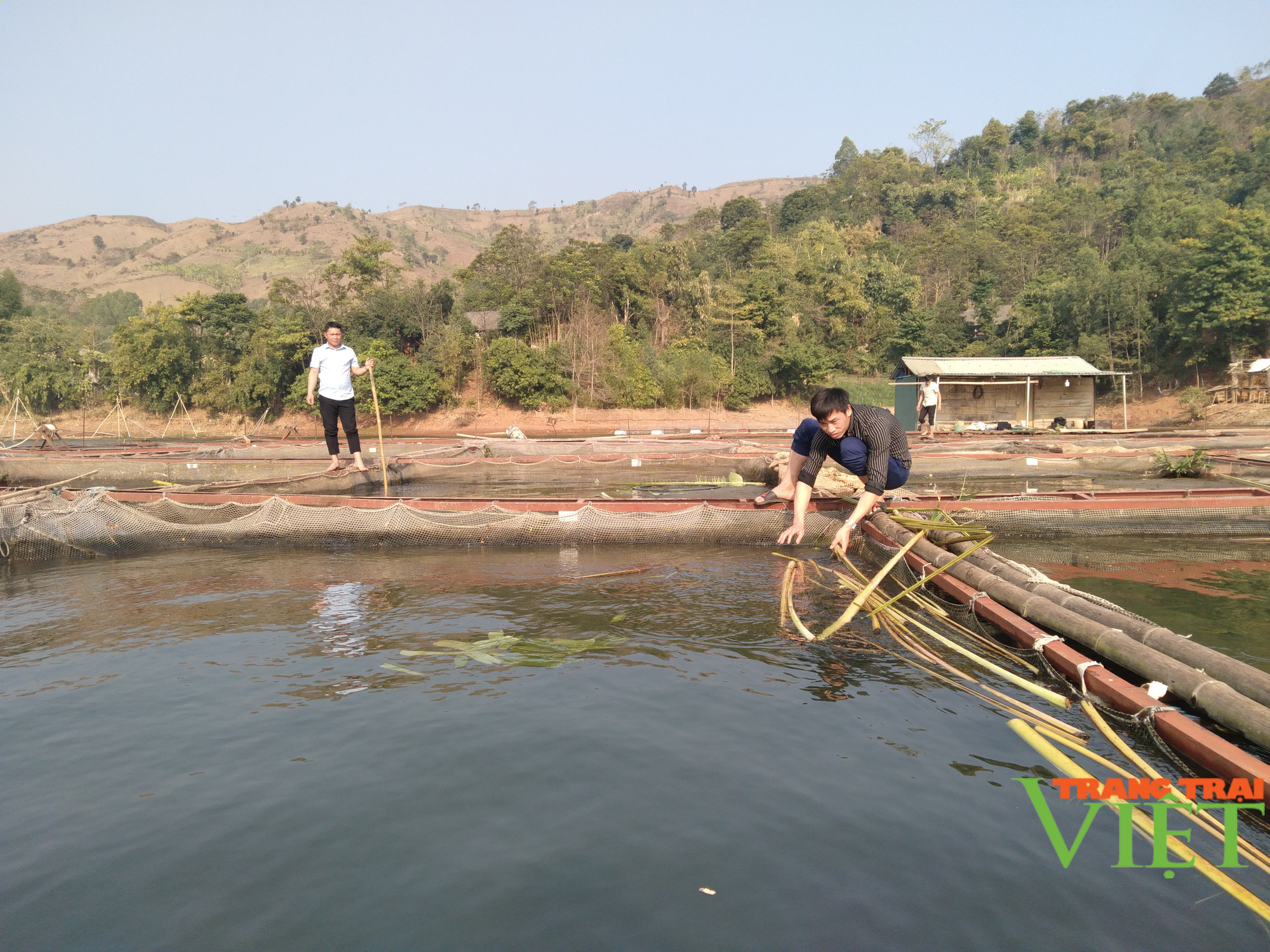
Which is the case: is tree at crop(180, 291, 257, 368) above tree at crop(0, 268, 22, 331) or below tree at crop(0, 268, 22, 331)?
below

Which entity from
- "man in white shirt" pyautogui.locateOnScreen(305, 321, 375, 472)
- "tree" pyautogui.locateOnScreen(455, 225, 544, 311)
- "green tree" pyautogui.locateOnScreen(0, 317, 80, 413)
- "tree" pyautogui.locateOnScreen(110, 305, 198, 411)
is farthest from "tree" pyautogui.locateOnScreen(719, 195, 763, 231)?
"man in white shirt" pyautogui.locateOnScreen(305, 321, 375, 472)

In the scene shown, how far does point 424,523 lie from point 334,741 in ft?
15.8

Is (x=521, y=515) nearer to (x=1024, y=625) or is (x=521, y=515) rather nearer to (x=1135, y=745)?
(x=1024, y=625)

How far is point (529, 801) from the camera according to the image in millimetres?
3482

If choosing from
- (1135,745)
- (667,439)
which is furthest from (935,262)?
(1135,745)

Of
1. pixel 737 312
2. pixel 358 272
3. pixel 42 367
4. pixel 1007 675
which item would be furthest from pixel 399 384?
pixel 1007 675

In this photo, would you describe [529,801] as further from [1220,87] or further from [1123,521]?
[1220,87]

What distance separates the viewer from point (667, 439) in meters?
17.7

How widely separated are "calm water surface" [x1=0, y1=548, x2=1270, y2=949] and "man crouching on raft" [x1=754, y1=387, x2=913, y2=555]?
103 cm

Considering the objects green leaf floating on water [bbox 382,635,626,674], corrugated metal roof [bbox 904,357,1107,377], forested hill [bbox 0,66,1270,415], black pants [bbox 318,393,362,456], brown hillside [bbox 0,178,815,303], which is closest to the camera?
green leaf floating on water [bbox 382,635,626,674]

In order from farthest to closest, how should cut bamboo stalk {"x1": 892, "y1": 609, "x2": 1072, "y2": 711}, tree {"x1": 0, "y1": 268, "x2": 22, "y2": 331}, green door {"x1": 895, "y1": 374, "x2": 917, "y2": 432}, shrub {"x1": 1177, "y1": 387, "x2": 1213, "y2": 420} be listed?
1. tree {"x1": 0, "y1": 268, "x2": 22, "y2": 331}
2. shrub {"x1": 1177, "y1": 387, "x2": 1213, "y2": 420}
3. green door {"x1": 895, "y1": 374, "x2": 917, "y2": 432}
4. cut bamboo stalk {"x1": 892, "y1": 609, "x2": 1072, "y2": 711}

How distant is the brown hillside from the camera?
358ft

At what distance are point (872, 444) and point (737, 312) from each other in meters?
33.3

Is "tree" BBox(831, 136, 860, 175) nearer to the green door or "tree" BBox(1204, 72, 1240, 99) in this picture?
"tree" BBox(1204, 72, 1240, 99)
